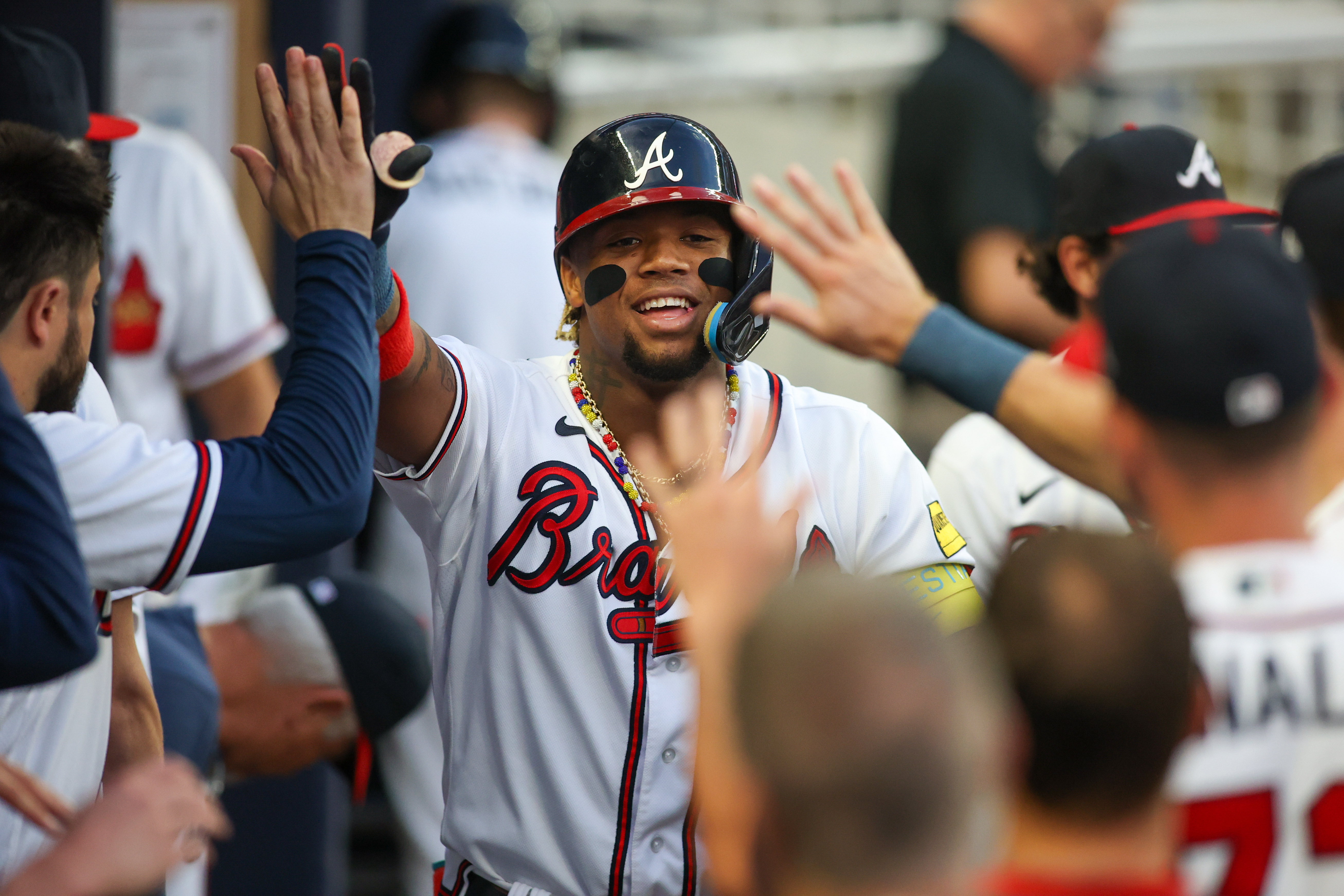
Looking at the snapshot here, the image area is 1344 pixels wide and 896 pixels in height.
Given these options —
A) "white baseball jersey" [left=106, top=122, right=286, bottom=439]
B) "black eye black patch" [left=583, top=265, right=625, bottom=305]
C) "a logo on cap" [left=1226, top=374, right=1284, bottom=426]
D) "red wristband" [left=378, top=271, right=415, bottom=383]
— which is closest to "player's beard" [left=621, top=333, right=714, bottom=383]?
"black eye black patch" [left=583, top=265, right=625, bottom=305]

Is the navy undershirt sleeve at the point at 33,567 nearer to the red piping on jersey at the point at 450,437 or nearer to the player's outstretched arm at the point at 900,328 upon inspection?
the red piping on jersey at the point at 450,437

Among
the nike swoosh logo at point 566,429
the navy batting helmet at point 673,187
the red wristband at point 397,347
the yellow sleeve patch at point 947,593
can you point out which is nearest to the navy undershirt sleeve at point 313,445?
the red wristband at point 397,347

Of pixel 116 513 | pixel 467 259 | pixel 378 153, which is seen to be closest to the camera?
pixel 116 513

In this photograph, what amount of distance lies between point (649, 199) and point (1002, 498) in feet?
3.56

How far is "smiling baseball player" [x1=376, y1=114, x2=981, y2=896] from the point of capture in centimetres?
301

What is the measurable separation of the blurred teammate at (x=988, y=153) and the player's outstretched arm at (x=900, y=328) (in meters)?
1.90

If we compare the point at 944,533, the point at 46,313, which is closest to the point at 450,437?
the point at 46,313

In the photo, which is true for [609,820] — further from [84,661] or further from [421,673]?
[421,673]

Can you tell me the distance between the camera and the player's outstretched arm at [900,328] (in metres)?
2.70

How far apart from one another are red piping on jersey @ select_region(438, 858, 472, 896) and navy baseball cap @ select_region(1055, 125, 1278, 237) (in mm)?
1967

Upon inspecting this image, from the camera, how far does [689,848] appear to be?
3.01m

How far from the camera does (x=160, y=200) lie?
4.85m

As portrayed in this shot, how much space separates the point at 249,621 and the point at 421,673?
50 centimetres

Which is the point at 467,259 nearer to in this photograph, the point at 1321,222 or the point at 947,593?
the point at 947,593
